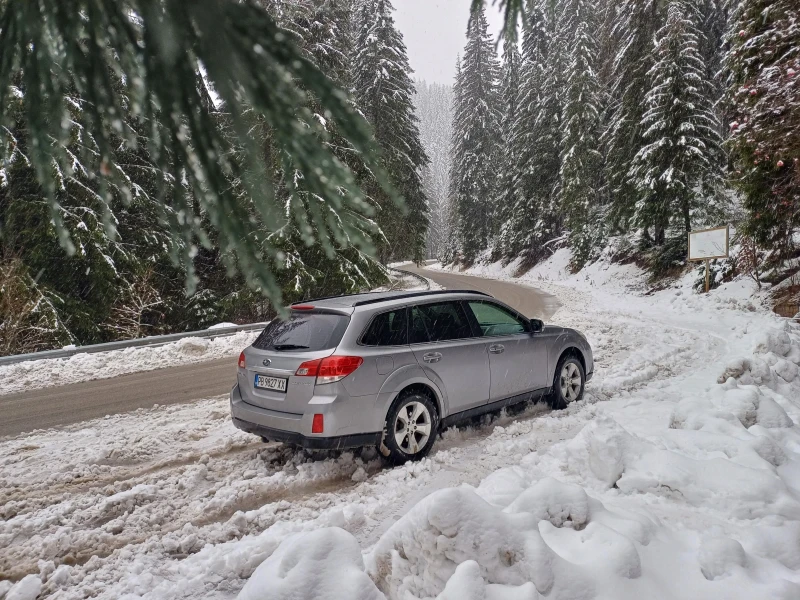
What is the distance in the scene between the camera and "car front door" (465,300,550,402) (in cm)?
576

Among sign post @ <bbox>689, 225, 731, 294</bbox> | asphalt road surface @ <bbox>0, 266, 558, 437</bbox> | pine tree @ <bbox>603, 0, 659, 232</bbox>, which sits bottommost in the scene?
asphalt road surface @ <bbox>0, 266, 558, 437</bbox>

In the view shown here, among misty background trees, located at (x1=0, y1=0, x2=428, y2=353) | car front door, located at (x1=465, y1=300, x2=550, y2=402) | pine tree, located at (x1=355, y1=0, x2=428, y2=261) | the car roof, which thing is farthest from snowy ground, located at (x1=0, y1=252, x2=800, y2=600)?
pine tree, located at (x1=355, y1=0, x2=428, y2=261)

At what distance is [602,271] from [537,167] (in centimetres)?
1125

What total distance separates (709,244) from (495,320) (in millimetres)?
15342

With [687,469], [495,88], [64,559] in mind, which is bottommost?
[64,559]

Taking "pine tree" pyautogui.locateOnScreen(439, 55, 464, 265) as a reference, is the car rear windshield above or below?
below

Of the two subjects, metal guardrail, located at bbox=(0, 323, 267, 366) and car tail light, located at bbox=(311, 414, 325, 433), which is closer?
car tail light, located at bbox=(311, 414, 325, 433)

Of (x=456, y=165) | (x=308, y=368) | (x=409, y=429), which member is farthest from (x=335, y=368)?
(x=456, y=165)

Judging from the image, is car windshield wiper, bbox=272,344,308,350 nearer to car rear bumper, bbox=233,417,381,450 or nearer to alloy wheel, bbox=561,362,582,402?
car rear bumper, bbox=233,417,381,450

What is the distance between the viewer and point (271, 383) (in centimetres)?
473

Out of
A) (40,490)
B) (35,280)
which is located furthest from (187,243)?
(35,280)

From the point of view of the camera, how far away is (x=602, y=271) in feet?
94.2

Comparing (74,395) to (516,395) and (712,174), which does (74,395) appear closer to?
(516,395)

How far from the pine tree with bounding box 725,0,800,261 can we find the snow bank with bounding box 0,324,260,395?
13248 mm
